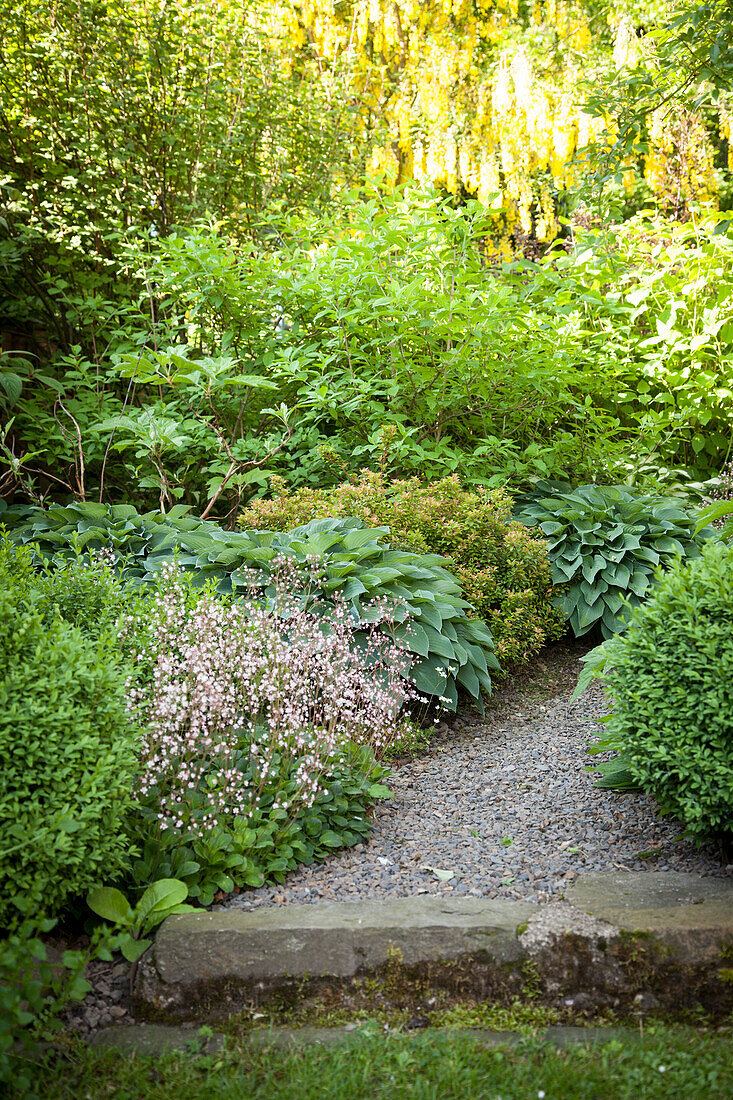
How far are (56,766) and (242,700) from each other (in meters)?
0.86

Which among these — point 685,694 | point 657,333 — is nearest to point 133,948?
point 685,694

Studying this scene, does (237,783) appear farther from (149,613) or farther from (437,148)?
(437,148)

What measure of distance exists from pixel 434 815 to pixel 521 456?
3.05 metres

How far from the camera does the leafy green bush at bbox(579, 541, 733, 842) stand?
2295mm

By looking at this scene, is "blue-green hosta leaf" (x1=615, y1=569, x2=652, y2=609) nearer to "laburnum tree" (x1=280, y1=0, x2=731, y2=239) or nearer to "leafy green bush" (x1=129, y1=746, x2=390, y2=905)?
"leafy green bush" (x1=129, y1=746, x2=390, y2=905)

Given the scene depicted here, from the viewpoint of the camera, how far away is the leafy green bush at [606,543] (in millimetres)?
4707

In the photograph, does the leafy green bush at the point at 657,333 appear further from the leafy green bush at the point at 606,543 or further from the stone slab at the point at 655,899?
the stone slab at the point at 655,899

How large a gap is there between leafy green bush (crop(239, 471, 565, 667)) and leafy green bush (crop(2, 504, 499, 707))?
0.13 metres

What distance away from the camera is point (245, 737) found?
9.45ft

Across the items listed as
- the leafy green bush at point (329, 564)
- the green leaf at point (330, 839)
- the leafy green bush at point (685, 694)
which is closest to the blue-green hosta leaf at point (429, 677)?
the leafy green bush at point (329, 564)

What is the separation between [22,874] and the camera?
1974mm

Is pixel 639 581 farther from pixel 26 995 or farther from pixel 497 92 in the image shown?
pixel 497 92

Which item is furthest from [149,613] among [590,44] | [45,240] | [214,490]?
[590,44]

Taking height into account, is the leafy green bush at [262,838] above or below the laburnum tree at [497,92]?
below
